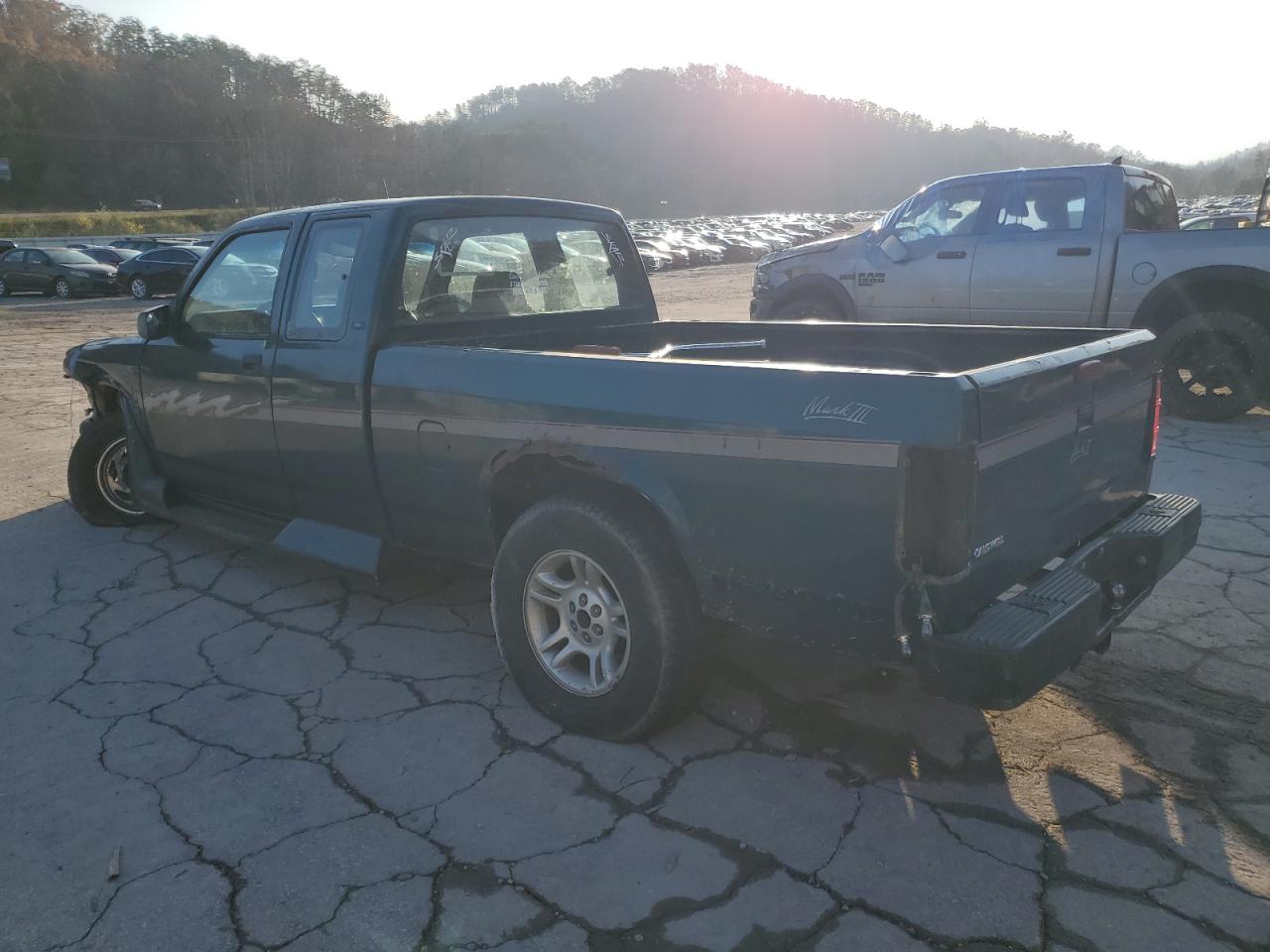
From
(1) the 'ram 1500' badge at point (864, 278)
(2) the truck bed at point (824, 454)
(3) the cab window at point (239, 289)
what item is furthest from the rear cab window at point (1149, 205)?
(3) the cab window at point (239, 289)

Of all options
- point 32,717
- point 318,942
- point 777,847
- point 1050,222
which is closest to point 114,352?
point 32,717

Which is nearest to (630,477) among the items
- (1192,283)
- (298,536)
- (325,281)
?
(325,281)

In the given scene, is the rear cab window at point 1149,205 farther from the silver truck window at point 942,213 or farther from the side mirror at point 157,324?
the side mirror at point 157,324

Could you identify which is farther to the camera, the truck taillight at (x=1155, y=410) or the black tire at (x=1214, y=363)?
the black tire at (x=1214, y=363)

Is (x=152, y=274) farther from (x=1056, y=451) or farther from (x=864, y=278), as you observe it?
(x=1056, y=451)

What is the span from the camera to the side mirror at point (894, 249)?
886cm

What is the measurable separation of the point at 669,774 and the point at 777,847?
0.50 meters

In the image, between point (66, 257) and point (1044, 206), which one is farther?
point (66, 257)

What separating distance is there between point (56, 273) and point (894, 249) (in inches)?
1011

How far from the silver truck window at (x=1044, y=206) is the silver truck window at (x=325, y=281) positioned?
6351mm

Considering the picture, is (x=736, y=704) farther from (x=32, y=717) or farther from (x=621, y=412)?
(x=32, y=717)

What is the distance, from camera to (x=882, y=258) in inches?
354

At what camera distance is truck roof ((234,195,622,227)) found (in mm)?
3930

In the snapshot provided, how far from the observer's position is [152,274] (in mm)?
25375
